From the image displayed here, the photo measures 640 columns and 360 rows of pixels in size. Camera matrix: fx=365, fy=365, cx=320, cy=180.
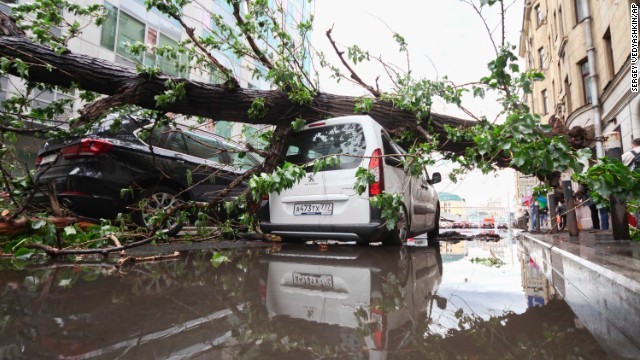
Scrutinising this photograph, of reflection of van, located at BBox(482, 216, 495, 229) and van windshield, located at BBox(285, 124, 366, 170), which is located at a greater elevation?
van windshield, located at BBox(285, 124, 366, 170)

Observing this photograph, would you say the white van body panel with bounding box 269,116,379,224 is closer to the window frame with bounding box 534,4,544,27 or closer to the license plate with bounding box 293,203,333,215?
the license plate with bounding box 293,203,333,215

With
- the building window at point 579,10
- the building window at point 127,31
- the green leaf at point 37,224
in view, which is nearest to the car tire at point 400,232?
the green leaf at point 37,224

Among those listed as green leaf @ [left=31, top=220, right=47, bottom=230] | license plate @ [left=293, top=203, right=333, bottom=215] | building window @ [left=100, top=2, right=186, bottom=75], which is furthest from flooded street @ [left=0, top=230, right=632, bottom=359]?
building window @ [left=100, top=2, right=186, bottom=75]

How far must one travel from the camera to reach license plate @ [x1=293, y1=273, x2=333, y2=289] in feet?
7.90

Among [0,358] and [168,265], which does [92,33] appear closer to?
[168,265]

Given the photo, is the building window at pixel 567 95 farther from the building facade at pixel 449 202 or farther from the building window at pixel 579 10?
the building facade at pixel 449 202

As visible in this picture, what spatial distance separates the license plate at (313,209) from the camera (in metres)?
4.37

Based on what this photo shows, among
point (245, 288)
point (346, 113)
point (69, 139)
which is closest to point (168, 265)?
point (245, 288)

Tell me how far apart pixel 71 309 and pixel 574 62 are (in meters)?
19.8

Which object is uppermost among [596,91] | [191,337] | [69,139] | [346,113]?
[596,91]

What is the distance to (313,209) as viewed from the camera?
14.7 ft

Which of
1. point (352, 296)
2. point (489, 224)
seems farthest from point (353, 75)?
point (489, 224)

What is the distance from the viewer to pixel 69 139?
4.57 metres

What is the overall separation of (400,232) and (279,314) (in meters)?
3.32
